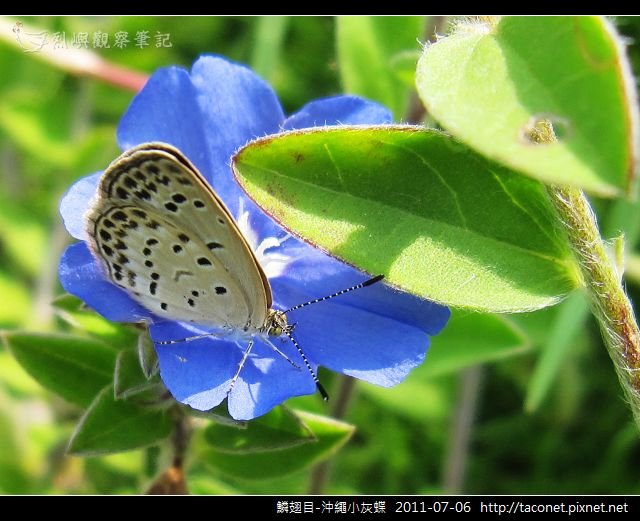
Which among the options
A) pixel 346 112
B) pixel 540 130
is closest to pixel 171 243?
pixel 346 112

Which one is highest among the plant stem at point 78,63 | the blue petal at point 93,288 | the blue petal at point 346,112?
the blue petal at point 346,112

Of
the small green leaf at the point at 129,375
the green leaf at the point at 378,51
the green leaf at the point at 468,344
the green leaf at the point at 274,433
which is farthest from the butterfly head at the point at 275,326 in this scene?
the green leaf at the point at 378,51

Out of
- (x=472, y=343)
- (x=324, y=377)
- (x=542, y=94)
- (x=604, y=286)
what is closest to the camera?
(x=542, y=94)

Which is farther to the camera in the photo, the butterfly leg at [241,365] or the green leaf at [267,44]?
the green leaf at [267,44]

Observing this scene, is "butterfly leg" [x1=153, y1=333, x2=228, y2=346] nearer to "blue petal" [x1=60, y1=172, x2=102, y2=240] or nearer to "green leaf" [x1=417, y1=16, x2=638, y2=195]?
"blue petal" [x1=60, y1=172, x2=102, y2=240]

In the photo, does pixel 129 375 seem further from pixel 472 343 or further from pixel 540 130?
pixel 472 343

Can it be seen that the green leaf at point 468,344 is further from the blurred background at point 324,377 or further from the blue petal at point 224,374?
the blue petal at point 224,374

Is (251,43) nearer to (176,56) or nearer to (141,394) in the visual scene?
(176,56)
